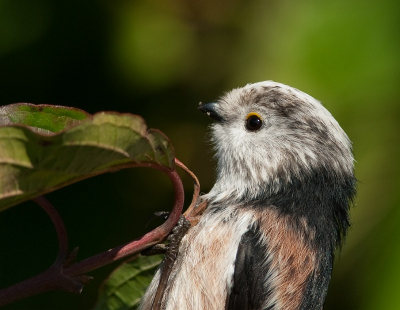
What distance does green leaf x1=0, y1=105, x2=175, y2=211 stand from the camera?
151 centimetres

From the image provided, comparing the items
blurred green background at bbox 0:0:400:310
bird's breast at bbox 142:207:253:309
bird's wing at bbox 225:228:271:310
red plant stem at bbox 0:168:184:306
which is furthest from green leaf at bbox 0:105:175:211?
blurred green background at bbox 0:0:400:310

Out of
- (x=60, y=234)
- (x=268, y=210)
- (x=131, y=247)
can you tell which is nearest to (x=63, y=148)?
(x=60, y=234)

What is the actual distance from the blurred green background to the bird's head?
0.42m

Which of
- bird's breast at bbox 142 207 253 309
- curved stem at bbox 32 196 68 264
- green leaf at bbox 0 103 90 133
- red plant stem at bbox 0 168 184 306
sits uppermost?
green leaf at bbox 0 103 90 133

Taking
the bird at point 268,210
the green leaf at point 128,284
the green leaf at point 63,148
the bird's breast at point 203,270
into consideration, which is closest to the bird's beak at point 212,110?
the bird at point 268,210

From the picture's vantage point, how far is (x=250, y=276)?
2.71 metres

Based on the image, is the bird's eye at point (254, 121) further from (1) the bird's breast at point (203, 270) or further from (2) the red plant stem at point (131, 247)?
(2) the red plant stem at point (131, 247)

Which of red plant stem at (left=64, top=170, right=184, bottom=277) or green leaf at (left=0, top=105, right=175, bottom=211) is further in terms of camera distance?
red plant stem at (left=64, top=170, right=184, bottom=277)

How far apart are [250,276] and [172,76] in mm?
1556

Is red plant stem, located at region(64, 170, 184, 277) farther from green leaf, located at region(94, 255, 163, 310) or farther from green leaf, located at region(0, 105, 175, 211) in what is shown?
green leaf, located at region(94, 255, 163, 310)

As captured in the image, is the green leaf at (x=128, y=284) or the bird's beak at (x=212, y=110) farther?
the bird's beak at (x=212, y=110)

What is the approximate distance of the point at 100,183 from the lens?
3912 millimetres

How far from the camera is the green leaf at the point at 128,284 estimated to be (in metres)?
2.62

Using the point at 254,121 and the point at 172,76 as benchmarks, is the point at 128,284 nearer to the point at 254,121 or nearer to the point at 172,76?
the point at 254,121
